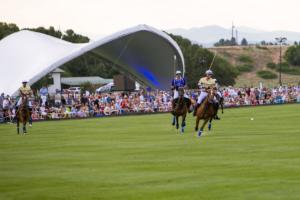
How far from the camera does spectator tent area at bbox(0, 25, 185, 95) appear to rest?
6481 centimetres

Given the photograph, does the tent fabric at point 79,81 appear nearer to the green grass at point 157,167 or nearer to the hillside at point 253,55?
the hillside at point 253,55

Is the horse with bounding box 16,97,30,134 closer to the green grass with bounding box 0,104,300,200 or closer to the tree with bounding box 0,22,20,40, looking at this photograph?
the green grass with bounding box 0,104,300,200

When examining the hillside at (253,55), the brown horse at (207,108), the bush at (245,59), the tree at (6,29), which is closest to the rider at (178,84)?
the brown horse at (207,108)

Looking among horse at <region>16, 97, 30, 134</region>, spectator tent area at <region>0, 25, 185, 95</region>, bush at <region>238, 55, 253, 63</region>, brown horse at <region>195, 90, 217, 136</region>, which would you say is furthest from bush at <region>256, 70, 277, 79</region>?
brown horse at <region>195, 90, 217, 136</region>

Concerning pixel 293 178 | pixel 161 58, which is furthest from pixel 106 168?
pixel 161 58

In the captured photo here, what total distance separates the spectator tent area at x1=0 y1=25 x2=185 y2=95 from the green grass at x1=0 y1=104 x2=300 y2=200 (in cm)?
3556

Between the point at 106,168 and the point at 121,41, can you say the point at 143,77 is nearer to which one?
the point at 121,41

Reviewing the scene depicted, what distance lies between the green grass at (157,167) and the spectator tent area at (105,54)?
3556 cm

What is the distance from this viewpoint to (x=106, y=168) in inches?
736

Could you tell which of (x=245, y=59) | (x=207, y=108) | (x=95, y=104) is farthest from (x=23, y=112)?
(x=245, y=59)

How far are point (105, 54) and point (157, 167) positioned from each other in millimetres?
61002

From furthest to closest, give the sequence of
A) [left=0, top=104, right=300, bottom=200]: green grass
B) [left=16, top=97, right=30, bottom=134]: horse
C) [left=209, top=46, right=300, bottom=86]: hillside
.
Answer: [left=209, top=46, right=300, bottom=86]: hillside, [left=16, top=97, right=30, bottom=134]: horse, [left=0, top=104, right=300, bottom=200]: green grass

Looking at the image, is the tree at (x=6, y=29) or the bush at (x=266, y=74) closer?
the tree at (x=6, y=29)

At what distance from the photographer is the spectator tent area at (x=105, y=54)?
64812mm
